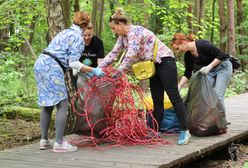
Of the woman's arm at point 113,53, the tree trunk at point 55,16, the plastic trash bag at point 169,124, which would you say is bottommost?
the plastic trash bag at point 169,124

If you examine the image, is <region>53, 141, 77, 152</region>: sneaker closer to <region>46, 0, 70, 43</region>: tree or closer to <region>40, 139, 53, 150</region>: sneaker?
<region>40, 139, 53, 150</region>: sneaker

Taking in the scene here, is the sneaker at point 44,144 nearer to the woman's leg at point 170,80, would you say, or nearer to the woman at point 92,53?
the woman at point 92,53

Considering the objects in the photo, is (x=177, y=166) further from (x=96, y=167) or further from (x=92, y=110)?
(x=92, y=110)

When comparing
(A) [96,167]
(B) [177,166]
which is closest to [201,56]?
(B) [177,166]

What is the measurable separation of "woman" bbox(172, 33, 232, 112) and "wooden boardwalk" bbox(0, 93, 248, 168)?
0.89 m

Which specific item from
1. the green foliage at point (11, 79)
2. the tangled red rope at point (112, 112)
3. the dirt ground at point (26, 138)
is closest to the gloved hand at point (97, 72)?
the tangled red rope at point (112, 112)

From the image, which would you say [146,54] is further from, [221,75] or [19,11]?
[19,11]

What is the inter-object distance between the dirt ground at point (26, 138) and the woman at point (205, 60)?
898 millimetres

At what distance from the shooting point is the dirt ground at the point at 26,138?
5.91 meters

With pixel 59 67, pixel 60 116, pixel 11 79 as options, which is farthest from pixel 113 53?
pixel 11 79

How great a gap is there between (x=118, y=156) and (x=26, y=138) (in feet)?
9.10

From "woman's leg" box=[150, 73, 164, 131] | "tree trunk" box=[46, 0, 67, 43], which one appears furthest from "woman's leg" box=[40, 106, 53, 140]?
"tree trunk" box=[46, 0, 67, 43]

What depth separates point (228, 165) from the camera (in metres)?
5.85

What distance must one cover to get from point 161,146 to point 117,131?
584 mm
